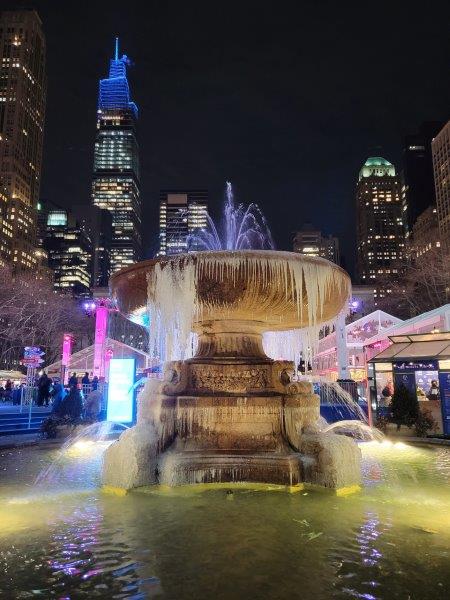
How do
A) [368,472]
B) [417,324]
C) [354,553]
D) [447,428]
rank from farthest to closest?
[417,324] → [447,428] → [368,472] → [354,553]

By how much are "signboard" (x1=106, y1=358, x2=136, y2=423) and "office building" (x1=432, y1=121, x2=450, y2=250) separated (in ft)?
250

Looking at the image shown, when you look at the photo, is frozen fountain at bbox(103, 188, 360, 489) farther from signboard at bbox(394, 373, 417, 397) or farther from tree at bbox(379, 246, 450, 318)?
tree at bbox(379, 246, 450, 318)

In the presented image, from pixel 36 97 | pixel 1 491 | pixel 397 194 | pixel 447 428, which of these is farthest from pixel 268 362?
pixel 397 194

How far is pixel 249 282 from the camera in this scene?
270 inches

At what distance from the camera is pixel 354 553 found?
3783mm

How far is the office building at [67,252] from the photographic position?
16462 centimetres

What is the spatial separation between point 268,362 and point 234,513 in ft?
10.1

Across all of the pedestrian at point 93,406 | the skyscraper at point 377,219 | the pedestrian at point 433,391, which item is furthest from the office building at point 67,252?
the pedestrian at point 433,391

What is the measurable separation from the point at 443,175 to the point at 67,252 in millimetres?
127113

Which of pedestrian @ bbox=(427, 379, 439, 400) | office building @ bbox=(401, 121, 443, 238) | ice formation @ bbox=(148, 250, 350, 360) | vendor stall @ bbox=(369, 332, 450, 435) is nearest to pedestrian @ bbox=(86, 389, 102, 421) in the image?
ice formation @ bbox=(148, 250, 350, 360)

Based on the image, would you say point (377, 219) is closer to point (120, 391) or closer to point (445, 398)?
point (445, 398)

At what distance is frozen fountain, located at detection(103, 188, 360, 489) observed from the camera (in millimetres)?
6363

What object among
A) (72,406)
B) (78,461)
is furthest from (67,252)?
(78,461)

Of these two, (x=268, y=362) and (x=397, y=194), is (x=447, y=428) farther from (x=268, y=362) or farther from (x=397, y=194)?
(x=397, y=194)
